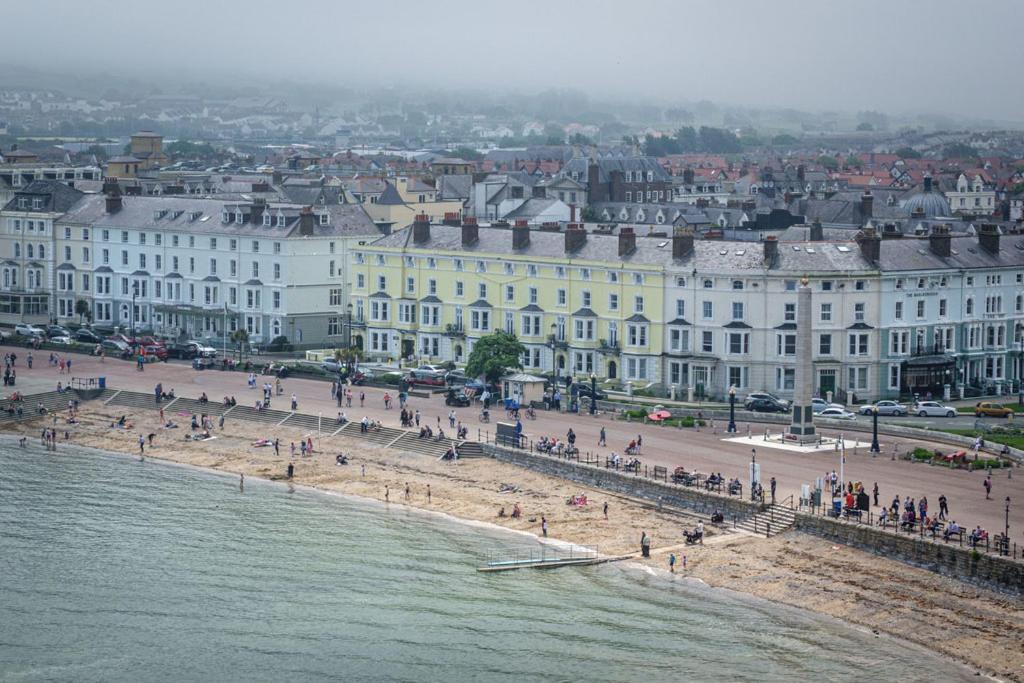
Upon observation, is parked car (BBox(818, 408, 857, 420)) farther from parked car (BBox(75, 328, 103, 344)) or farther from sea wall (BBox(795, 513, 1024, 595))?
parked car (BBox(75, 328, 103, 344))

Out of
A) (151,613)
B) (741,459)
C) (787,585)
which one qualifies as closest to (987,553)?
(787,585)

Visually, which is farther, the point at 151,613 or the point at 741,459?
the point at 741,459

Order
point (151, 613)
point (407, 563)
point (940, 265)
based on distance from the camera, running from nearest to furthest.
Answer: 1. point (151, 613)
2. point (407, 563)
3. point (940, 265)

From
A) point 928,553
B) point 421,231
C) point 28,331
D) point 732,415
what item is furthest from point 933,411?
point 28,331

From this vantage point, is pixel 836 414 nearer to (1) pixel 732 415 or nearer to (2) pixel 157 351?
(1) pixel 732 415

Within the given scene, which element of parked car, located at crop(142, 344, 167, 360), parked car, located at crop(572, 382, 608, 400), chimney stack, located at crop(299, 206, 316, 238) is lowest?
parked car, located at crop(572, 382, 608, 400)

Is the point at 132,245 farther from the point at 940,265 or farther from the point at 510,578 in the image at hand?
the point at 510,578

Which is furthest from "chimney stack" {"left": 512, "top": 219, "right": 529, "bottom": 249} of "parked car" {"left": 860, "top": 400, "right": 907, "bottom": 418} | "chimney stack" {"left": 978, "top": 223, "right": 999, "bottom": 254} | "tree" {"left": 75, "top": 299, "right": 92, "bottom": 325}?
"tree" {"left": 75, "top": 299, "right": 92, "bottom": 325}

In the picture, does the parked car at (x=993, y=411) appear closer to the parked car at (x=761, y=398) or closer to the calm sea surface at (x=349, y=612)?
the parked car at (x=761, y=398)

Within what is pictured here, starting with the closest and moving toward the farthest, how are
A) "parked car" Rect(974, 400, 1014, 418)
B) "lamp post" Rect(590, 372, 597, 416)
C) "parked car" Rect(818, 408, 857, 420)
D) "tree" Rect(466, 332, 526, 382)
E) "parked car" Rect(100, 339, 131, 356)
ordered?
"parked car" Rect(818, 408, 857, 420), "parked car" Rect(974, 400, 1014, 418), "lamp post" Rect(590, 372, 597, 416), "tree" Rect(466, 332, 526, 382), "parked car" Rect(100, 339, 131, 356)
